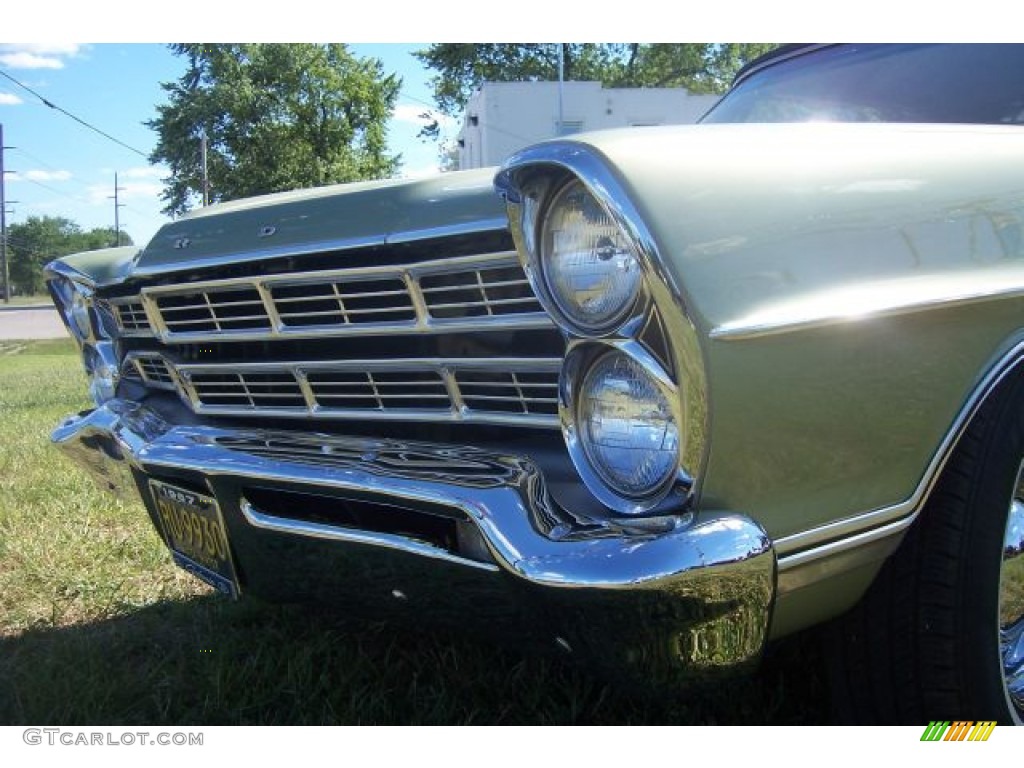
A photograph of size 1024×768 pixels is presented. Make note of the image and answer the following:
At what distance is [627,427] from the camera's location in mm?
1438

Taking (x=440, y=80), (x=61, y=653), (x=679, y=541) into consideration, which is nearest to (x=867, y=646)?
(x=679, y=541)

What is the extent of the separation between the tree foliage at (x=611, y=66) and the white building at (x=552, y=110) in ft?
41.7

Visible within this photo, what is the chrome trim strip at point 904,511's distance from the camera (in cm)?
137

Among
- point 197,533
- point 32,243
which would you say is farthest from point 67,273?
point 32,243

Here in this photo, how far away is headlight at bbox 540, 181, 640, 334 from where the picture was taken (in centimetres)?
138

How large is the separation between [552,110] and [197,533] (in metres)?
16.0

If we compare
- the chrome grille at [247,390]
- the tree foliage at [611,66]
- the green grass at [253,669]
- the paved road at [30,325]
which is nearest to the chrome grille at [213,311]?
the chrome grille at [247,390]

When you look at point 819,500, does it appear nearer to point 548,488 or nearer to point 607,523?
point 607,523

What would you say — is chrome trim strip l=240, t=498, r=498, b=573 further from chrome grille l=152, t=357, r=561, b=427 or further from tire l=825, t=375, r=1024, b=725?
tire l=825, t=375, r=1024, b=725

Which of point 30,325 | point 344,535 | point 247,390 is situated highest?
point 247,390

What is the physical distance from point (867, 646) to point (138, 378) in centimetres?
204
